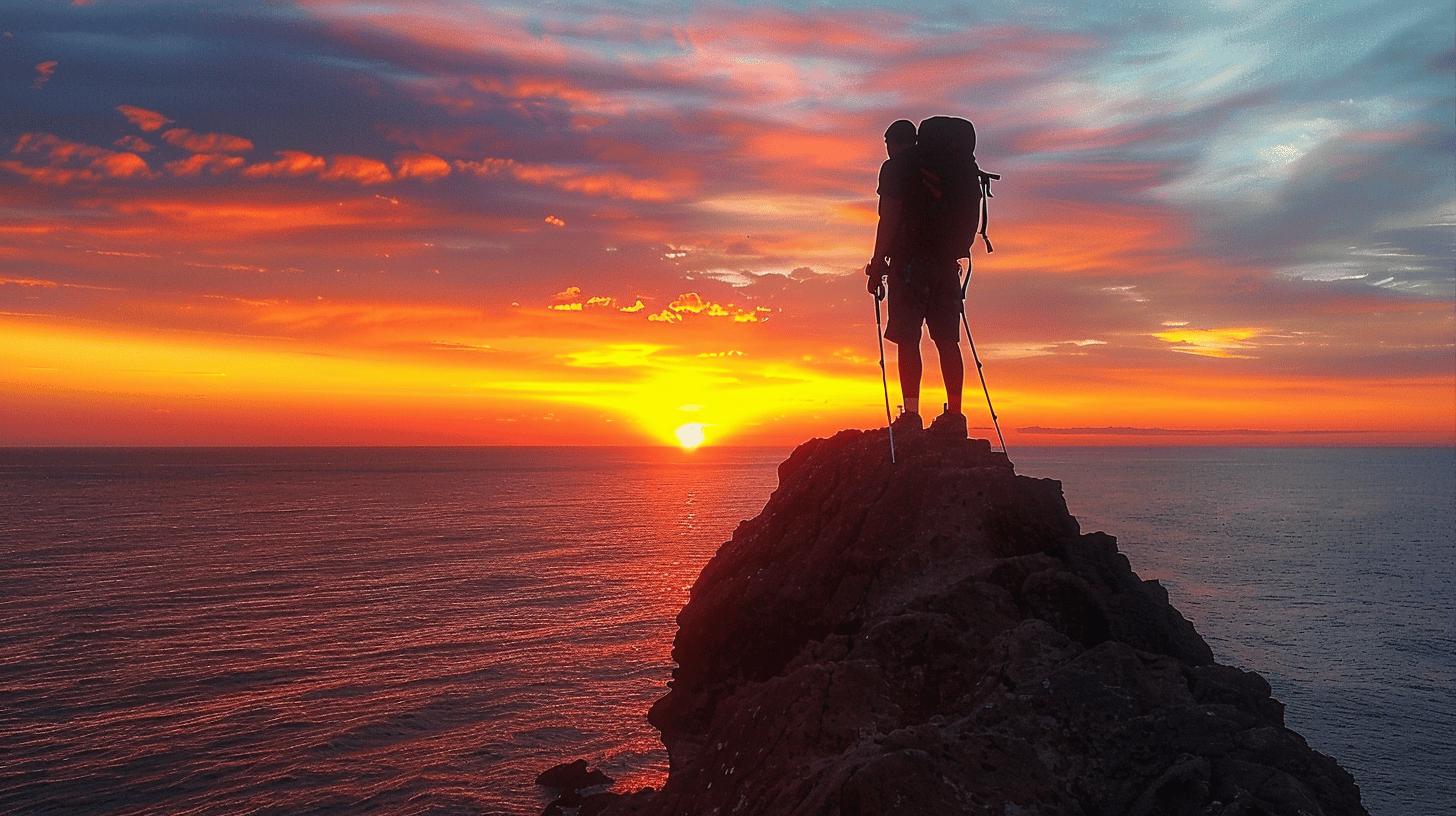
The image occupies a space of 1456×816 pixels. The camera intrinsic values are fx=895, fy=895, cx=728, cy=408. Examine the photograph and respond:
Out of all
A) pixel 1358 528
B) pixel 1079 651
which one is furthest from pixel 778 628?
pixel 1358 528

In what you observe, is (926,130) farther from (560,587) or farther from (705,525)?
(705,525)

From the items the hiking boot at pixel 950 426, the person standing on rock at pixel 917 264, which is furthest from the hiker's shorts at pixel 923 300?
the hiking boot at pixel 950 426

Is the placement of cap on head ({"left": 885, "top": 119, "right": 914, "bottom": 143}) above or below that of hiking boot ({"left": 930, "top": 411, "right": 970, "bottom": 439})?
above

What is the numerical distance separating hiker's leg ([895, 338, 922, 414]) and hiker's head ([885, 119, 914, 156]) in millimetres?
2703

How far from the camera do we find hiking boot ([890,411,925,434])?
39.6 feet

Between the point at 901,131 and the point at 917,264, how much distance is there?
6.02 feet

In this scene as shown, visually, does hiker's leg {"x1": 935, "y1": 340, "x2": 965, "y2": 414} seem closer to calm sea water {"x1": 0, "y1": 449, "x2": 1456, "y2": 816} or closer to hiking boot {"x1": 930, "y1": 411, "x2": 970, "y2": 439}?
hiking boot {"x1": 930, "y1": 411, "x2": 970, "y2": 439}

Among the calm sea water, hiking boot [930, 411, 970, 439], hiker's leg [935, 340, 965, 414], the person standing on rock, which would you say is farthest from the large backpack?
the calm sea water

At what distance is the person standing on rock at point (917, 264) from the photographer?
1220cm

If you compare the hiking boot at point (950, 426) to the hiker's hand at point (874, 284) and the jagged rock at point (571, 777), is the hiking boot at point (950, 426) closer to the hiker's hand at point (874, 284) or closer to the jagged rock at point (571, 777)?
the hiker's hand at point (874, 284)

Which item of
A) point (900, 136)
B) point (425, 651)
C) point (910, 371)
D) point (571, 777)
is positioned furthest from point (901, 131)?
point (425, 651)

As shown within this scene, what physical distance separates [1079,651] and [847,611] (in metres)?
2.80

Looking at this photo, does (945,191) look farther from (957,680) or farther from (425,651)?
(425,651)

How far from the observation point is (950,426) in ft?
39.7
